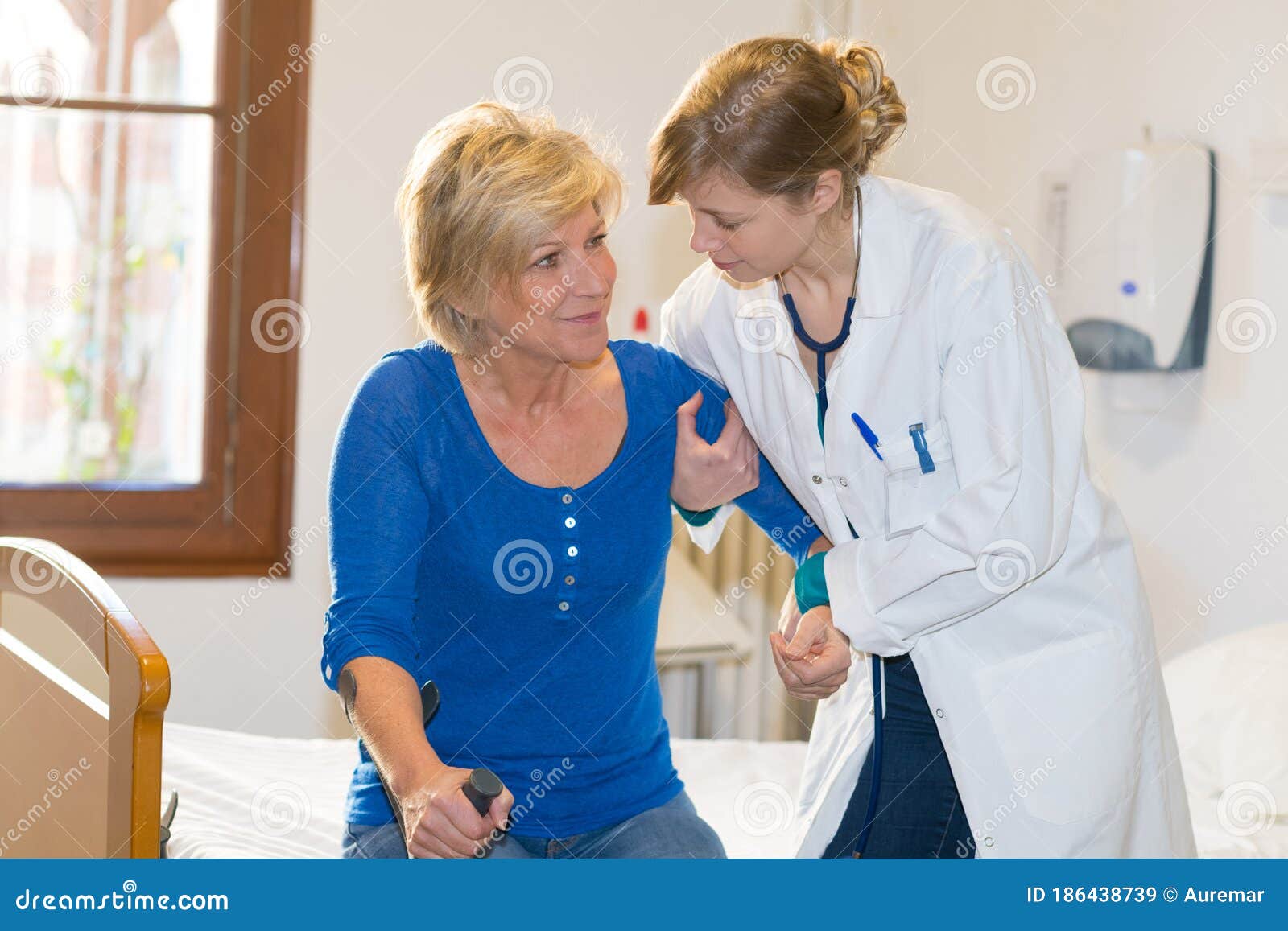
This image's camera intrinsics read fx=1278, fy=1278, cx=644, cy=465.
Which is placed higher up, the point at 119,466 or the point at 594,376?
the point at 594,376

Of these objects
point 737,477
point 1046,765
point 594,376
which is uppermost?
point 594,376

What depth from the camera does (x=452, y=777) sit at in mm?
1175

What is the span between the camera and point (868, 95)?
4.45 ft

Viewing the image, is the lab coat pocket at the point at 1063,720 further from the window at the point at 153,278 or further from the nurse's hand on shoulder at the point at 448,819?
the window at the point at 153,278

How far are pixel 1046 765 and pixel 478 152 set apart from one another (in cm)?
89

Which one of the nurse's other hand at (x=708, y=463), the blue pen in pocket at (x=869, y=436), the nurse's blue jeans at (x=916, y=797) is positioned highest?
the blue pen in pocket at (x=869, y=436)

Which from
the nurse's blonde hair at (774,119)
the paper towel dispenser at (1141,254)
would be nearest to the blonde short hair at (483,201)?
the nurse's blonde hair at (774,119)

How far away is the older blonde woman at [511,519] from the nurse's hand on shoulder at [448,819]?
14 cm

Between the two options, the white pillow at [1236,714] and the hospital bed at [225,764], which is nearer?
the hospital bed at [225,764]

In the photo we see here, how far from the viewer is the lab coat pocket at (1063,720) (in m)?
1.33
